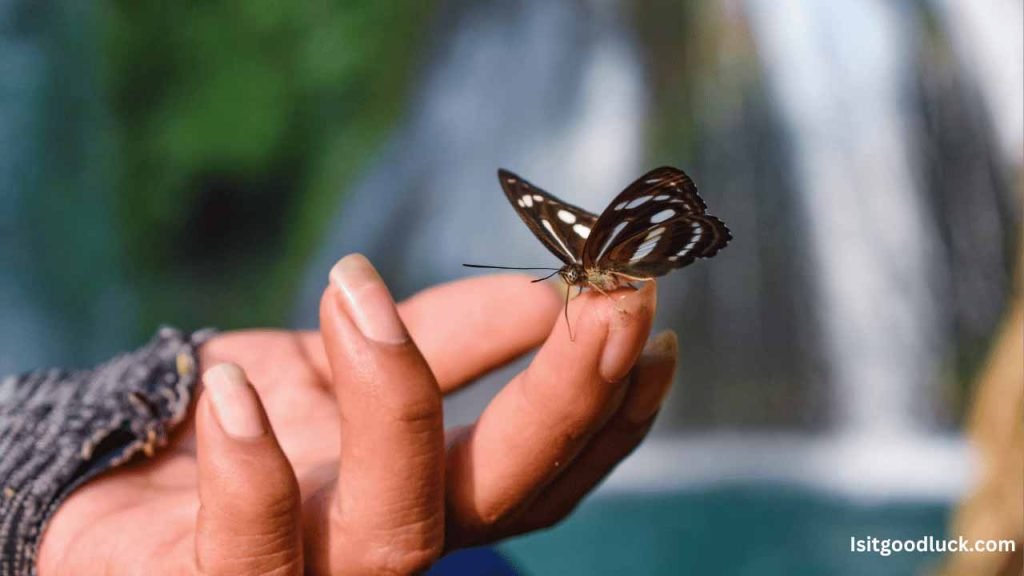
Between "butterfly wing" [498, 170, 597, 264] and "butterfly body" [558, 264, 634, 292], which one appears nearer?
"butterfly body" [558, 264, 634, 292]

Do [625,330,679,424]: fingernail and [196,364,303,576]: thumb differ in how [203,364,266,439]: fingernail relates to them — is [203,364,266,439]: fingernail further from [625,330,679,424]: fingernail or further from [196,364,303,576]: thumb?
[625,330,679,424]: fingernail

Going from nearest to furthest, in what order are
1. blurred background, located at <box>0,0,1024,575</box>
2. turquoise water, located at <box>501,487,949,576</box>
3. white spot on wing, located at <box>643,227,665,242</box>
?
1. white spot on wing, located at <box>643,227,665,242</box>
2. turquoise water, located at <box>501,487,949,576</box>
3. blurred background, located at <box>0,0,1024,575</box>

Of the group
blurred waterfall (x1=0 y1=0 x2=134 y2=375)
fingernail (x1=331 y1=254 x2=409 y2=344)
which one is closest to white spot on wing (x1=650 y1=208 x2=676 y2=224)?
fingernail (x1=331 y1=254 x2=409 y2=344)

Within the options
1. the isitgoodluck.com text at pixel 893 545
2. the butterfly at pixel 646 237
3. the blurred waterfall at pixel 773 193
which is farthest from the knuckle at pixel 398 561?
the blurred waterfall at pixel 773 193

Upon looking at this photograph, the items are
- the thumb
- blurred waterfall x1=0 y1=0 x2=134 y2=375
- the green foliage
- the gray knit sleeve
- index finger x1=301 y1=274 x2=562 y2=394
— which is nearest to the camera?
the thumb

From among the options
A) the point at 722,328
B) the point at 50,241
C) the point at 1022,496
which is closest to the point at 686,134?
the point at 722,328

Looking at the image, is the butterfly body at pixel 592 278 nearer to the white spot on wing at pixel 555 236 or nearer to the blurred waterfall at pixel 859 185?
the white spot on wing at pixel 555 236

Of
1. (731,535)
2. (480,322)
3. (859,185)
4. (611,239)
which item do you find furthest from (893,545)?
(611,239)
